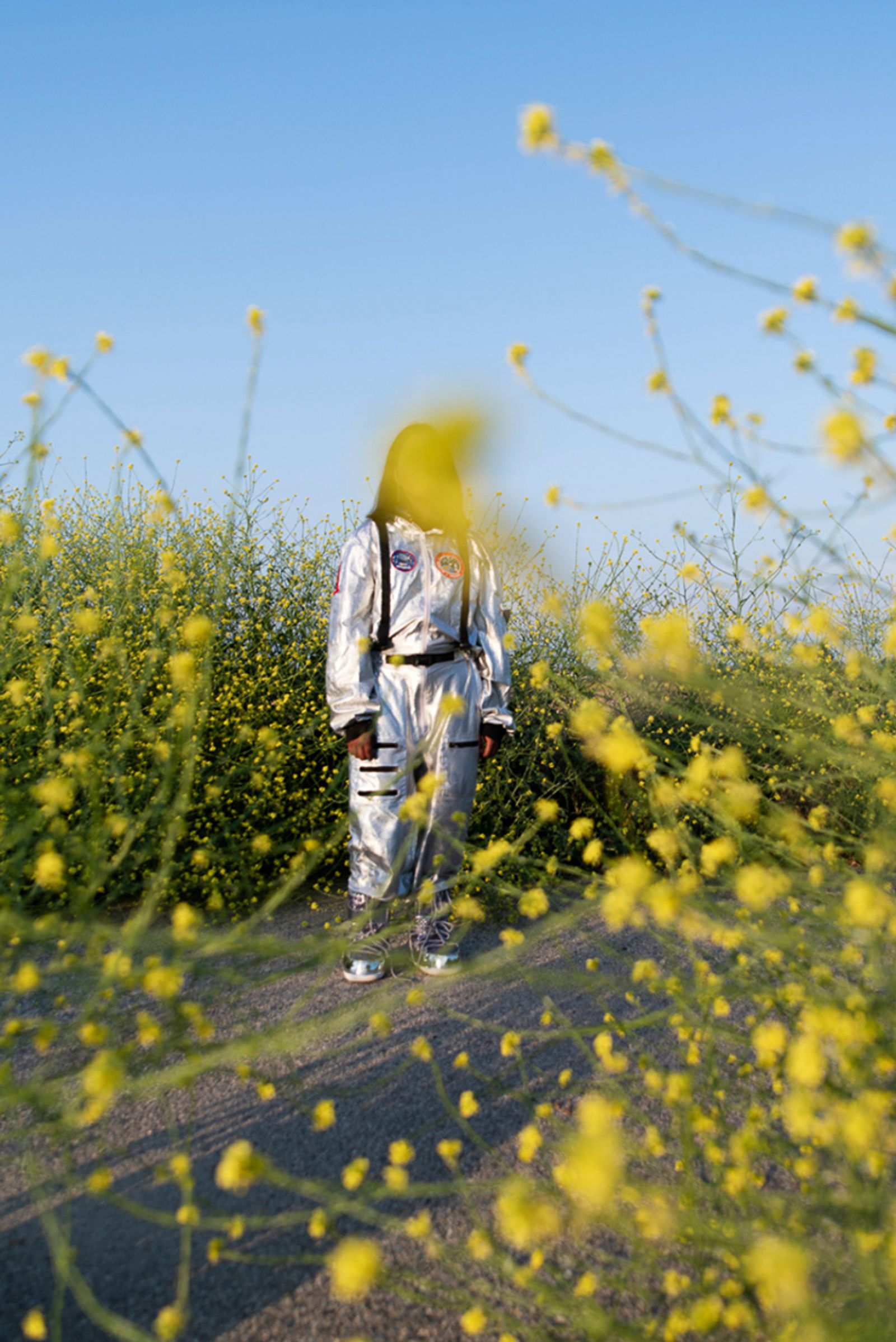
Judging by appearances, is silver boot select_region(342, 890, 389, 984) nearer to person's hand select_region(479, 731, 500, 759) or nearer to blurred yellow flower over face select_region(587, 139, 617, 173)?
person's hand select_region(479, 731, 500, 759)

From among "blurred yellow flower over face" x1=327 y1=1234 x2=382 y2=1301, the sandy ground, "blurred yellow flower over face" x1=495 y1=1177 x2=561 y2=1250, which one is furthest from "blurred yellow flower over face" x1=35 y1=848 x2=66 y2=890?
"blurred yellow flower over face" x1=495 y1=1177 x2=561 y2=1250

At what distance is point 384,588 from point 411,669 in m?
0.31

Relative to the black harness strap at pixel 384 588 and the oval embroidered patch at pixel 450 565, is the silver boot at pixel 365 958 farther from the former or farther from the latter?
the oval embroidered patch at pixel 450 565

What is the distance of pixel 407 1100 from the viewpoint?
245cm

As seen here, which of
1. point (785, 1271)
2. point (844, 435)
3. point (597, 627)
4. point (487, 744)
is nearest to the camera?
point (785, 1271)

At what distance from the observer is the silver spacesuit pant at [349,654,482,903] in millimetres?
3223

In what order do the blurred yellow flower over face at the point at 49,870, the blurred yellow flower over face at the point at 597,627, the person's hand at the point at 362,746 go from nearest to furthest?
the blurred yellow flower over face at the point at 49,870, the blurred yellow flower over face at the point at 597,627, the person's hand at the point at 362,746

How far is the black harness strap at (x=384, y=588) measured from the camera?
3.20 metres

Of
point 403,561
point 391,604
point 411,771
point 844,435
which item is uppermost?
point 844,435

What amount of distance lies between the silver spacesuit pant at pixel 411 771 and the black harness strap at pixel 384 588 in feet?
0.32

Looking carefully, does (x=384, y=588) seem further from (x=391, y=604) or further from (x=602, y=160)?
(x=602, y=160)

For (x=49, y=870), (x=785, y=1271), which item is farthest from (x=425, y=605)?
(x=785, y=1271)

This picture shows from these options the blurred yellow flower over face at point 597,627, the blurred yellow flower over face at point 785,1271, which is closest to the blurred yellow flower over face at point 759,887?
the blurred yellow flower over face at point 785,1271

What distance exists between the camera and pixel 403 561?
324 cm
